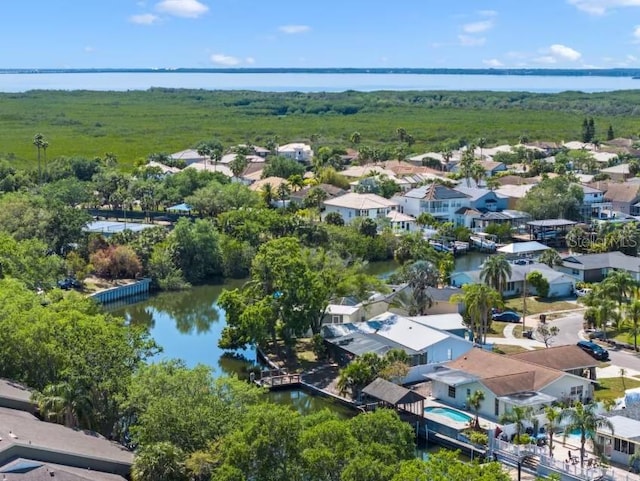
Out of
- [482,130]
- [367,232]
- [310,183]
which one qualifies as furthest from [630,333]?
[482,130]

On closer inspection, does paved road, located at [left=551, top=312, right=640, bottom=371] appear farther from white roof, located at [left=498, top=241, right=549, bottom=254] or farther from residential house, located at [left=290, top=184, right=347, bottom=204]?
residential house, located at [left=290, top=184, right=347, bottom=204]

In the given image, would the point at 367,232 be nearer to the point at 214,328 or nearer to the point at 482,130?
the point at 214,328

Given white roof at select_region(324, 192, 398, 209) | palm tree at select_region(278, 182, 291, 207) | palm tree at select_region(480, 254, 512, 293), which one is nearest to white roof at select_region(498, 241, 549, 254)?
palm tree at select_region(480, 254, 512, 293)

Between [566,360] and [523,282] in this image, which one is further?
[523,282]

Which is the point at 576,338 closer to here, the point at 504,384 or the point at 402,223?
the point at 504,384

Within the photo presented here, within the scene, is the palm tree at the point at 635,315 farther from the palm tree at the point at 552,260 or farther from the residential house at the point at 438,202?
the residential house at the point at 438,202

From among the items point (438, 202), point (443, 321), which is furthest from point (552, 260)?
point (438, 202)
